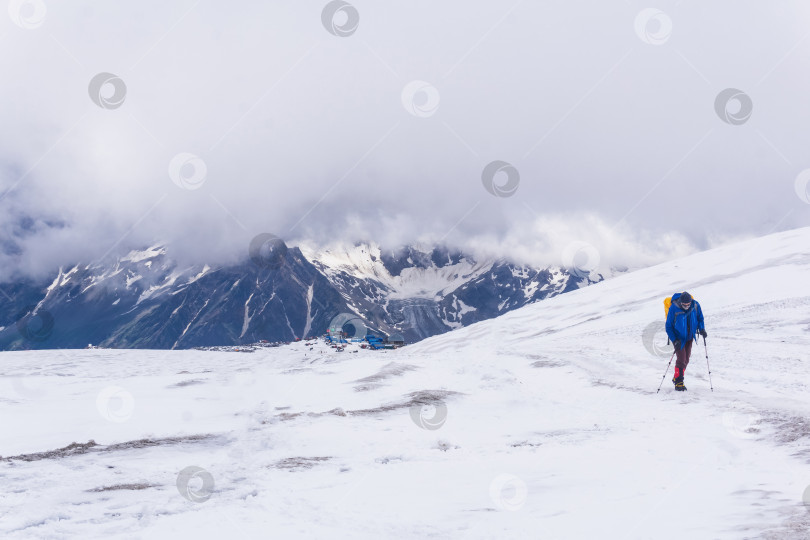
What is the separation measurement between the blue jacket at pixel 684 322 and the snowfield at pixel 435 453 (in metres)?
1.37

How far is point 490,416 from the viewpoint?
12.0 meters

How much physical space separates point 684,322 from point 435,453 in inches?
358

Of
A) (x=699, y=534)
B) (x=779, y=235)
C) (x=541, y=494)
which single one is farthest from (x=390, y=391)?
(x=779, y=235)

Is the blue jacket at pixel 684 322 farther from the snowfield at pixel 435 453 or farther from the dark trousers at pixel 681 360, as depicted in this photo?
the snowfield at pixel 435 453

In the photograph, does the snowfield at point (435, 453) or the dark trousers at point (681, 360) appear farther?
the dark trousers at point (681, 360)

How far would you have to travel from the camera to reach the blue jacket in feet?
45.2

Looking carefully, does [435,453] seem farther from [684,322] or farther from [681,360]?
[684,322]

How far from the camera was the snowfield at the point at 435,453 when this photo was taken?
211 inches

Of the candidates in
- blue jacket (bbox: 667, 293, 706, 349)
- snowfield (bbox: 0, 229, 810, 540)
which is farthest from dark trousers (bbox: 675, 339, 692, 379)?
snowfield (bbox: 0, 229, 810, 540)

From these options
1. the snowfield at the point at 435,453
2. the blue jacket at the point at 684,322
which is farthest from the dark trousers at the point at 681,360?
the snowfield at the point at 435,453

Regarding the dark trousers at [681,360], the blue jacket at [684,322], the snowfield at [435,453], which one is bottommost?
the snowfield at [435,453]

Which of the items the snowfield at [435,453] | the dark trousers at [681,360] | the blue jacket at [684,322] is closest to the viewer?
the snowfield at [435,453]

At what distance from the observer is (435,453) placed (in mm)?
8859

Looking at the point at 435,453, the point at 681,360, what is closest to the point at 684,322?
the point at 681,360
